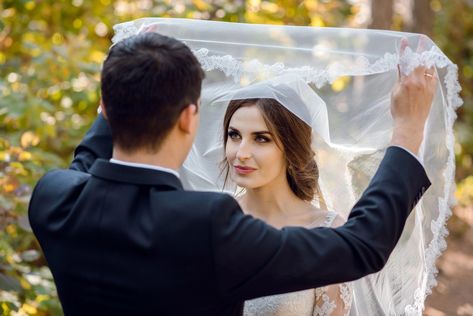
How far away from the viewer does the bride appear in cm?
305

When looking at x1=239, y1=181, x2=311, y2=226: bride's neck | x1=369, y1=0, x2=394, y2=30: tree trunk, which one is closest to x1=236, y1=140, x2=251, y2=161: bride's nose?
x1=239, y1=181, x2=311, y2=226: bride's neck

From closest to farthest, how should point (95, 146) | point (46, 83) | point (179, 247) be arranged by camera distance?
point (179, 247)
point (95, 146)
point (46, 83)

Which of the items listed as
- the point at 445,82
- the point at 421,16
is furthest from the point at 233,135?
the point at 421,16

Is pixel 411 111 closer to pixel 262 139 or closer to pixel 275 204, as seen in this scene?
pixel 262 139

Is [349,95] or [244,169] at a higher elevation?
[349,95]

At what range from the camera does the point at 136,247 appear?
6.28ft

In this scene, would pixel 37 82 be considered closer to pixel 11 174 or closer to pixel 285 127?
pixel 11 174

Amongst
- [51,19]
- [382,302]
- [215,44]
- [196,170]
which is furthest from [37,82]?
[382,302]

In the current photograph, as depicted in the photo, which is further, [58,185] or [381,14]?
[381,14]

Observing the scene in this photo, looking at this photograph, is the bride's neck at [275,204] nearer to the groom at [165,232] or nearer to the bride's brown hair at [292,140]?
the bride's brown hair at [292,140]

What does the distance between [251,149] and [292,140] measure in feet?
0.60

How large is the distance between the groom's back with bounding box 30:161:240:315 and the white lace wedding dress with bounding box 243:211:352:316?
103 cm

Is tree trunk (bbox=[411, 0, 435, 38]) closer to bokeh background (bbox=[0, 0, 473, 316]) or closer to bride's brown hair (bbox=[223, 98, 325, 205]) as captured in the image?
bokeh background (bbox=[0, 0, 473, 316])

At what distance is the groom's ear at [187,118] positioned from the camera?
1.96 m
